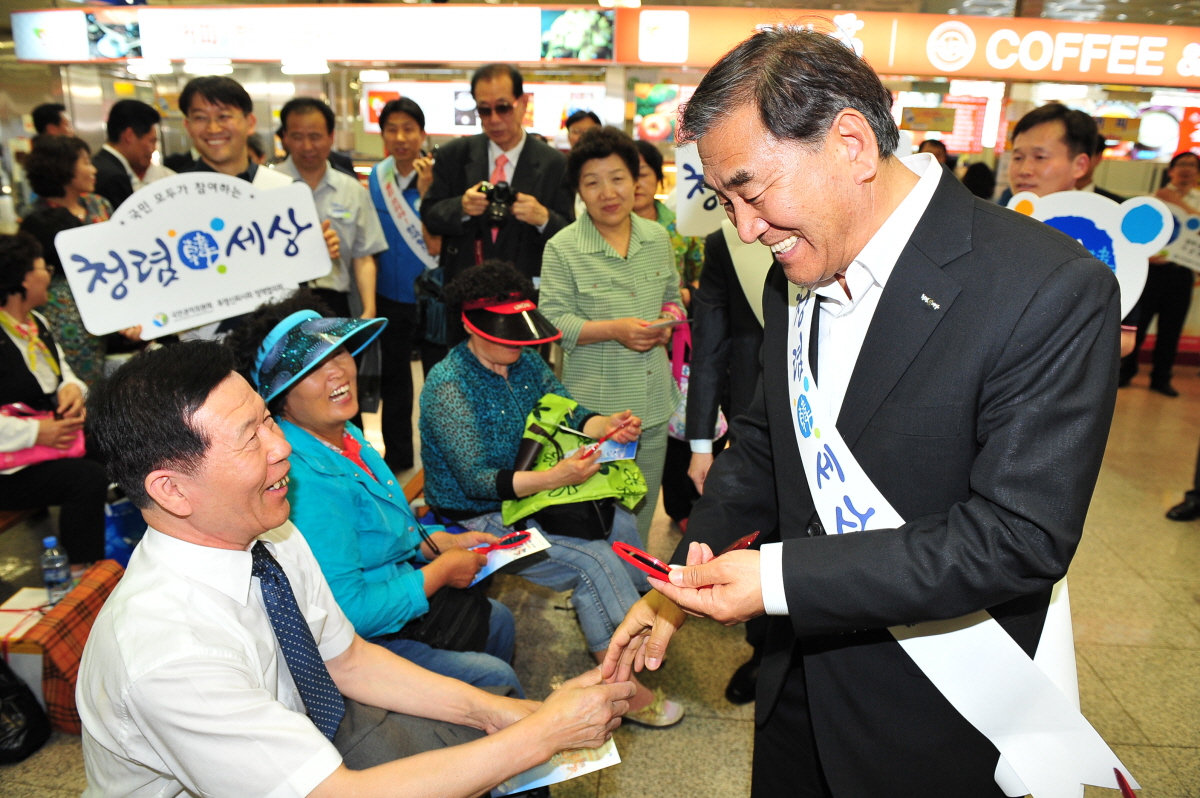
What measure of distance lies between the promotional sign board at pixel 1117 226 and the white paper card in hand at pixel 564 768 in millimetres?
2268

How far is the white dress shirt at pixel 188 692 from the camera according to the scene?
1135 mm

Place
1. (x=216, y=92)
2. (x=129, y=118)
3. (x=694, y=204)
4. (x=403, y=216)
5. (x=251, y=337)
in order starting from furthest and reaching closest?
1. (x=129, y=118)
2. (x=403, y=216)
3. (x=694, y=204)
4. (x=216, y=92)
5. (x=251, y=337)

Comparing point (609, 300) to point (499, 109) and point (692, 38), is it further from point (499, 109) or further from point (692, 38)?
point (692, 38)

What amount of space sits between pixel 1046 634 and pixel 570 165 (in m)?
2.52

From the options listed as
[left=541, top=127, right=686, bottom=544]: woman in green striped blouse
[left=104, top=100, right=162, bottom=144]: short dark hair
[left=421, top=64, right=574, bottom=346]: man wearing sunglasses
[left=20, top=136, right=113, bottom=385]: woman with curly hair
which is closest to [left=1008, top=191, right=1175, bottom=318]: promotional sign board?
[left=541, top=127, right=686, bottom=544]: woman in green striped blouse

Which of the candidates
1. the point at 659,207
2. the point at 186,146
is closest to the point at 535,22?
the point at 659,207

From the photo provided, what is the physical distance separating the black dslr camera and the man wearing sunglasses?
25 mm

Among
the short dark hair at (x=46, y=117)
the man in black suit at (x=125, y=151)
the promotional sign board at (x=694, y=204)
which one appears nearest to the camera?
the promotional sign board at (x=694, y=204)

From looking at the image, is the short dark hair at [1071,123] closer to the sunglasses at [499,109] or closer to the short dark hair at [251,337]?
the sunglasses at [499,109]

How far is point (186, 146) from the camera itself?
9023 mm

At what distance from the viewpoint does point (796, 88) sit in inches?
42.9

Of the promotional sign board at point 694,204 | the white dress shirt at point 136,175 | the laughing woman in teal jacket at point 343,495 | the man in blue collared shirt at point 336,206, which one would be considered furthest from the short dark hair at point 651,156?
the white dress shirt at point 136,175

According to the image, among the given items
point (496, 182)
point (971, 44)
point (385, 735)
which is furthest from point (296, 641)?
point (971, 44)

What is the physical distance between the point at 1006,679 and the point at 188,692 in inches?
47.6
